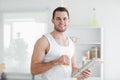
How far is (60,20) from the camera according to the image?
1158 millimetres

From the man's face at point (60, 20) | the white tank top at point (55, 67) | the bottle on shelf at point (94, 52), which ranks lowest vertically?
the bottle on shelf at point (94, 52)

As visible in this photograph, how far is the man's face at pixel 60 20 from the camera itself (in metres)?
1.16

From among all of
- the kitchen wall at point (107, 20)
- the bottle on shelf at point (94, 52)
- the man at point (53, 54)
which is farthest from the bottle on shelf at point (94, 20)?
the man at point (53, 54)

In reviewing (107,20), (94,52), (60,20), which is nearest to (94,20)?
(107,20)

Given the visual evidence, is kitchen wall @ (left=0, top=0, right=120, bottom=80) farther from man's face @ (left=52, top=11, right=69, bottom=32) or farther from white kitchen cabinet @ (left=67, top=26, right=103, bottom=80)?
man's face @ (left=52, top=11, right=69, bottom=32)

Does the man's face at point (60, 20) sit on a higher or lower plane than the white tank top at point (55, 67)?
higher

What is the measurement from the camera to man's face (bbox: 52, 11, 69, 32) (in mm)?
1156

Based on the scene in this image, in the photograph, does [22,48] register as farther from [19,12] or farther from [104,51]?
[104,51]

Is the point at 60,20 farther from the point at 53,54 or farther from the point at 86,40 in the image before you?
the point at 86,40

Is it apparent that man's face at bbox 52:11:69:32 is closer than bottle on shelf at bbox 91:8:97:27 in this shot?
Yes

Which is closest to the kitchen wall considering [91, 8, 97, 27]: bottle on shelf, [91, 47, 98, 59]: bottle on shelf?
[91, 8, 97, 27]: bottle on shelf

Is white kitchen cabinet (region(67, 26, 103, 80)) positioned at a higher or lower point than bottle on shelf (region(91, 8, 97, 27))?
lower

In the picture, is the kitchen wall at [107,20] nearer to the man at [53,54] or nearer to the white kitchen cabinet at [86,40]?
the white kitchen cabinet at [86,40]

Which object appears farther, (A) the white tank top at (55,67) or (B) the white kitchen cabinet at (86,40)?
(B) the white kitchen cabinet at (86,40)
